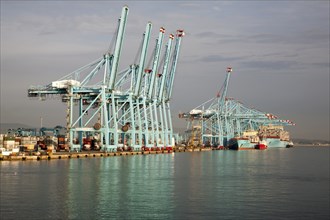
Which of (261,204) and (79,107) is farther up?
(79,107)

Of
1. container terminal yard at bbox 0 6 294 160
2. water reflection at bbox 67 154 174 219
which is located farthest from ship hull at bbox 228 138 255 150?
water reflection at bbox 67 154 174 219

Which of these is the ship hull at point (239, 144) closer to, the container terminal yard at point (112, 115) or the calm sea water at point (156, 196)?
the container terminal yard at point (112, 115)

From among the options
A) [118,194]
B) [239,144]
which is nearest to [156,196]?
[118,194]

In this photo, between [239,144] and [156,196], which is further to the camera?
[239,144]

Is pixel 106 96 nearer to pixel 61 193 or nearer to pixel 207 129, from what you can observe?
pixel 61 193

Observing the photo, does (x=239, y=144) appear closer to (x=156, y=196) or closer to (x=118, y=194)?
(x=118, y=194)

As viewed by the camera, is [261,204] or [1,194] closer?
[261,204]

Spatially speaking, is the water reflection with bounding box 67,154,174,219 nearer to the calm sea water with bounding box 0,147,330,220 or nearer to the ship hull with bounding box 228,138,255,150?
the calm sea water with bounding box 0,147,330,220

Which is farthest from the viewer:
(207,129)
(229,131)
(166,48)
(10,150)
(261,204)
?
(229,131)

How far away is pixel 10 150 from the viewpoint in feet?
220

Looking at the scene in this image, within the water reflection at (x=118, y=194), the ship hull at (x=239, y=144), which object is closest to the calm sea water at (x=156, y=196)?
the water reflection at (x=118, y=194)

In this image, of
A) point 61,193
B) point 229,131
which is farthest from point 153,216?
point 229,131

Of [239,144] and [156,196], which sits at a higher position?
[239,144]

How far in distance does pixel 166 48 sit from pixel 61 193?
79575mm
